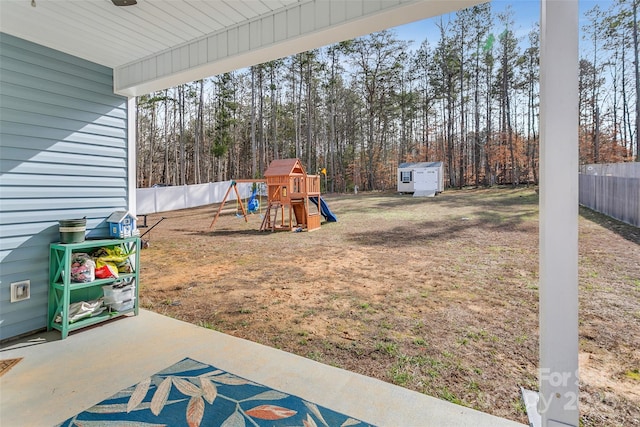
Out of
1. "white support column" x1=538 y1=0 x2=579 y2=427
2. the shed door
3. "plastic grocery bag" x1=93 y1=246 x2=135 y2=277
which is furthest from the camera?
the shed door

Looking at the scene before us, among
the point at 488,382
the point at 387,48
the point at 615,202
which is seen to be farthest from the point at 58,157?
the point at 387,48

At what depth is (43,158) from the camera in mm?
2287

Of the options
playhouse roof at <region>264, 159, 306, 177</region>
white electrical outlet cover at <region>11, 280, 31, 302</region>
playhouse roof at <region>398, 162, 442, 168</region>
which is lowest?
white electrical outlet cover at <region>11, 280, 31, 302</region>

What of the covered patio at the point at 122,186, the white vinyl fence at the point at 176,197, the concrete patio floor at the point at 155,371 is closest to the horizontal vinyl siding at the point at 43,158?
the covered patio at the point at 122,186

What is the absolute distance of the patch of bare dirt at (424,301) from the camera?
1.81 metres

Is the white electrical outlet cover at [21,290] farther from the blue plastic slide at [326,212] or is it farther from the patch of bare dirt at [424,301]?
the blue plastic slide at [326,212]

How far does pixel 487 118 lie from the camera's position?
1338cm

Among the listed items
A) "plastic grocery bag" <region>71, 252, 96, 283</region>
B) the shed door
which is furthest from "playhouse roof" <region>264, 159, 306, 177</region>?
the shed door

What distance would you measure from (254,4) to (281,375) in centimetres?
211

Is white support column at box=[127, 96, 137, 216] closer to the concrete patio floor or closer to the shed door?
the concrete patio floor

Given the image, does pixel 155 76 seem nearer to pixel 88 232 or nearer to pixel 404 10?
pixel 88 232

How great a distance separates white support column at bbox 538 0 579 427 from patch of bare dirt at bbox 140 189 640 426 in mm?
550

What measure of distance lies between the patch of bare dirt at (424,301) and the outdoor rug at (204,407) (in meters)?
0.52

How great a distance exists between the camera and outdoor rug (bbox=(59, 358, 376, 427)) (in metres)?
1.36
